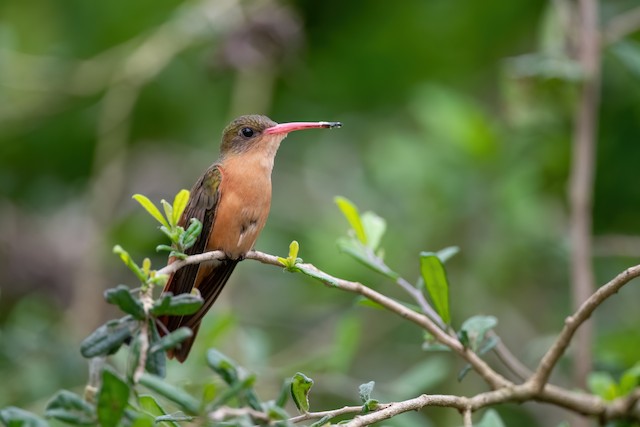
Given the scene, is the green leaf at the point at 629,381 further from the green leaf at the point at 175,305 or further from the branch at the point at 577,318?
the green leaf at the point at 175,305

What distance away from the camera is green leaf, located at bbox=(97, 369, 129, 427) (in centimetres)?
139

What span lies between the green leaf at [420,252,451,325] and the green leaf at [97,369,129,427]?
0.91m

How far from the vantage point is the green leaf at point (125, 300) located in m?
1.49

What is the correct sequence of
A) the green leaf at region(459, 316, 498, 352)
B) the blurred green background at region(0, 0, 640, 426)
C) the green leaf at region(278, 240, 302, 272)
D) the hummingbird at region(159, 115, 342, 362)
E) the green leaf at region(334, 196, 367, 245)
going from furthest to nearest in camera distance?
1. the blurred green background at region(0, 0, 640, 426)
2. the hummingbird at region(159, 115, 342, 362)
3. the green leaf at region(334, 196, 367, 245)
4. the green leaf at region(459, 316, 498, 352)
5. the green leaf at region(278, 240, 302, 272)

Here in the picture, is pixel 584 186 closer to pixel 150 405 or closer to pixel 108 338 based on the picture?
pixel 150 405

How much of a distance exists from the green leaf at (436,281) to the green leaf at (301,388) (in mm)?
528

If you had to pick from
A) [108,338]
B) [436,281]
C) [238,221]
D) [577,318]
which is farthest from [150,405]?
[238,221]

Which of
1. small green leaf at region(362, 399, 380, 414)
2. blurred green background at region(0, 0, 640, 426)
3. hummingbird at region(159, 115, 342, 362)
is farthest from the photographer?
blurred green background at region(0, 0, 640, 426)

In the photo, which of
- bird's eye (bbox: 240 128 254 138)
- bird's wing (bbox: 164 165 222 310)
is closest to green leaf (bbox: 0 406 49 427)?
bird's wing (bbox: 164 165 222 310)

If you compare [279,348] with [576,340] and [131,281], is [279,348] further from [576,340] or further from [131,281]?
[576,340]

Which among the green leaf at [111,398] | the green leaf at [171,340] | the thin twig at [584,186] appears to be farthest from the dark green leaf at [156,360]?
the thin twig at [584,186]

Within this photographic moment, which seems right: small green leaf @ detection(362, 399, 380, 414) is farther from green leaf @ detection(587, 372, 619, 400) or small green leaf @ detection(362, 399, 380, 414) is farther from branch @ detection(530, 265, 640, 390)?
green leaf @ detection(587, 372, 619, 400)

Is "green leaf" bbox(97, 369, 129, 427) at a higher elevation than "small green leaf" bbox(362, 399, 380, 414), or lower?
lower

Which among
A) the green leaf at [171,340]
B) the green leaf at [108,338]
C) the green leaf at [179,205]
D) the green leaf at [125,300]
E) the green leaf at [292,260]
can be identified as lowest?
the green leaf at [171,340]
